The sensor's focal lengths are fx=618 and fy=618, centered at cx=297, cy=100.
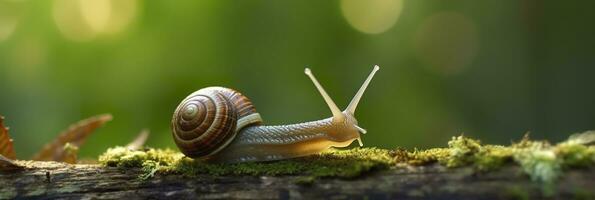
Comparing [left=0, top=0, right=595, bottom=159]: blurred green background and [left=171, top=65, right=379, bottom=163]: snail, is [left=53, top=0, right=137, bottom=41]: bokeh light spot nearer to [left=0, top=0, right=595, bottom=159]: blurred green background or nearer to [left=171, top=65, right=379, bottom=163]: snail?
A: [left=0, top=0, right=595, bottom=159]: blurred green background

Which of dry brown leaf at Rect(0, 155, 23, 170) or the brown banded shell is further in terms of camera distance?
the brown banded shell

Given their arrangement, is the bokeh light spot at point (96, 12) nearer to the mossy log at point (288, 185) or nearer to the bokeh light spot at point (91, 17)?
the bokeh light spot at point (91, 17)

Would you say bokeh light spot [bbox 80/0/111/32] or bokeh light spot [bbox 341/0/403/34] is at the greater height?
bokeh light spot [bbox 341/0/403/34]

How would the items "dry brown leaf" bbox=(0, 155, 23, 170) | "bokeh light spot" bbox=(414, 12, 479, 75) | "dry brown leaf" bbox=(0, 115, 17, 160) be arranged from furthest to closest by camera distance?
"bokeh light spot" bbox=(414, 12, 479, 75)
"dry brown leaf" bbox=(0, 115, 17, 160)
"dry brown leaf" bbox=(0, 155, 23, 170)

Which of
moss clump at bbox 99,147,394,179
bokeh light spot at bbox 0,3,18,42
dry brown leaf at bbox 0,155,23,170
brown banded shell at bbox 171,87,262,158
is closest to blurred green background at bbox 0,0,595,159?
bokeh light spot at bbox 0,3,18,42

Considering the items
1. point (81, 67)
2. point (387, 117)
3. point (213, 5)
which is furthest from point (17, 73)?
point (387, 117)

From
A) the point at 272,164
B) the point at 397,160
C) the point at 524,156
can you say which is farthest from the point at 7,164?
the point at 524,156

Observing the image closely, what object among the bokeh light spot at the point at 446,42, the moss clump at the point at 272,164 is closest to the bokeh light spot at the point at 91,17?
the bokeh light spot at the point at 446,42
